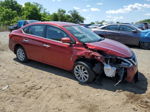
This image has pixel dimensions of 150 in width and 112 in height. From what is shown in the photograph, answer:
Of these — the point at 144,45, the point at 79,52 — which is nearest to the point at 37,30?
the point at 79,52

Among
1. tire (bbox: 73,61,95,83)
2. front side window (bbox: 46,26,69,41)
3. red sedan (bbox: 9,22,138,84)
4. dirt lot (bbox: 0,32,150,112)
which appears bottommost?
dirt lot (bbox: 0,32,150,112)

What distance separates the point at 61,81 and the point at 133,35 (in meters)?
7.06

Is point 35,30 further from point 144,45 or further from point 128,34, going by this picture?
point 144,45

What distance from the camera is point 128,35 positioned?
11.2 m

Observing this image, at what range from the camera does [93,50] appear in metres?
5.22

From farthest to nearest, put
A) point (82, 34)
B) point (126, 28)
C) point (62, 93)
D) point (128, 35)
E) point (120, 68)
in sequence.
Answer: point (126, 28) < point (128, 35) < point (82, 34) < point (120, 68) < point (62, 93)

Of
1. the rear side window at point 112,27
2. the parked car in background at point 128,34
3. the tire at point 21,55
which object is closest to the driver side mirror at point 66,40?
the tire at point 21,55

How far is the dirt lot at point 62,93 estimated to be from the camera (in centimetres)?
400

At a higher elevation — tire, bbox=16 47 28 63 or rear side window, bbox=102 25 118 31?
rear side window, bbox=102 25 118 31

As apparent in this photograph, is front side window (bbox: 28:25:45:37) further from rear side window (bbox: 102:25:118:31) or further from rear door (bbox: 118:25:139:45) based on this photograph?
rear side window (bbox: 102:25:118:31)

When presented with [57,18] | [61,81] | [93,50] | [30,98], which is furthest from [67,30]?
[57,18]

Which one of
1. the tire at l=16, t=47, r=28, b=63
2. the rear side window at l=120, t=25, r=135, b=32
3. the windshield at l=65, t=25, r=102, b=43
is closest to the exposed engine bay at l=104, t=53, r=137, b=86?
the windshield at l=65, t=25, r=102, b=43

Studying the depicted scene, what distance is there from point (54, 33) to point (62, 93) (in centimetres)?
211

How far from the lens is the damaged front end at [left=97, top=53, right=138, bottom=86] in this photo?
4973 mm
